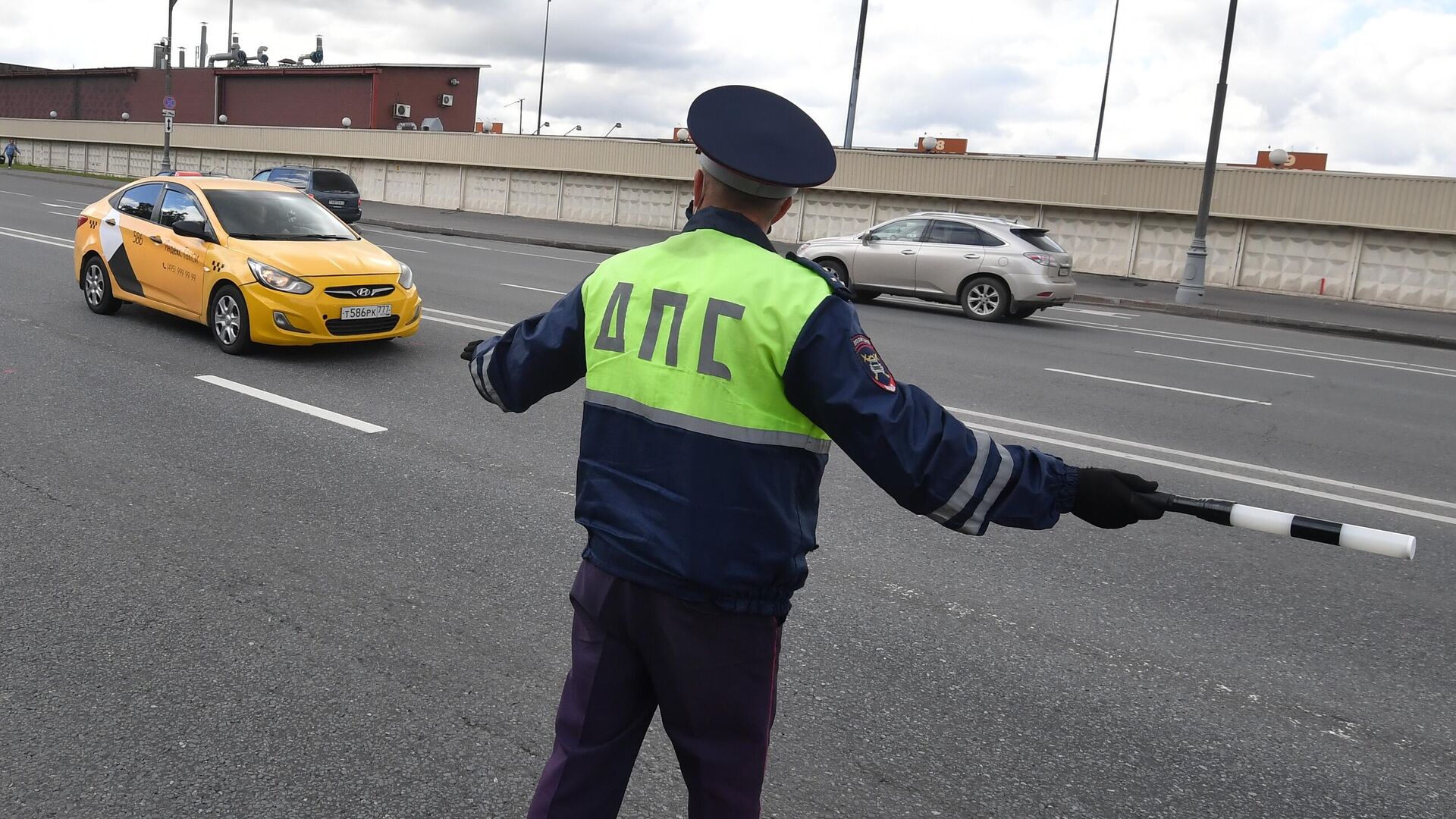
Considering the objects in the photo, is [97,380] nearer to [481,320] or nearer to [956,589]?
[481,320]

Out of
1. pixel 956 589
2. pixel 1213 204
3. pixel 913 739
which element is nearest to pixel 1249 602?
pixel 956 589

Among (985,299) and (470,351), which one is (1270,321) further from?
(470,351)

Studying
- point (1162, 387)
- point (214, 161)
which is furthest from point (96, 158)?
point (1162, 387)

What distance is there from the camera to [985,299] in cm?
1741

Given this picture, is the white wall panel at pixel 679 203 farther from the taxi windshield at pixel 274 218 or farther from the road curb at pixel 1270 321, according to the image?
the taxi windshield at pixel 274 218

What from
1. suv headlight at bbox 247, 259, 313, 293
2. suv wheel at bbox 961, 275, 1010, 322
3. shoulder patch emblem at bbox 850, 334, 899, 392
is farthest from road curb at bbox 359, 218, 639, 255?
shoulder patch emblem at bbox 850, 334, 899, 392

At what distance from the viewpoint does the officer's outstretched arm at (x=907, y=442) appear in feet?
6.56

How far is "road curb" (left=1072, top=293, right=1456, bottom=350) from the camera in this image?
19.0 m

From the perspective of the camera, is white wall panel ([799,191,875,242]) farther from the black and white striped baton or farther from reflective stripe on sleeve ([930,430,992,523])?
reflective stripe on sleeve ([930,430,992,523])

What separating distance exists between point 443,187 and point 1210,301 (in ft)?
85.7

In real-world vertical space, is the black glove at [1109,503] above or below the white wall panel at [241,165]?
below

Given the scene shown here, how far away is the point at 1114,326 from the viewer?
17703 mm

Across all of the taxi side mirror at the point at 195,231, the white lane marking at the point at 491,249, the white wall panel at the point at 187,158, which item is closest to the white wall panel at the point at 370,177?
the white wall panel at the point at 187,158

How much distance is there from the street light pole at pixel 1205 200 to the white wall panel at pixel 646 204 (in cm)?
1589
